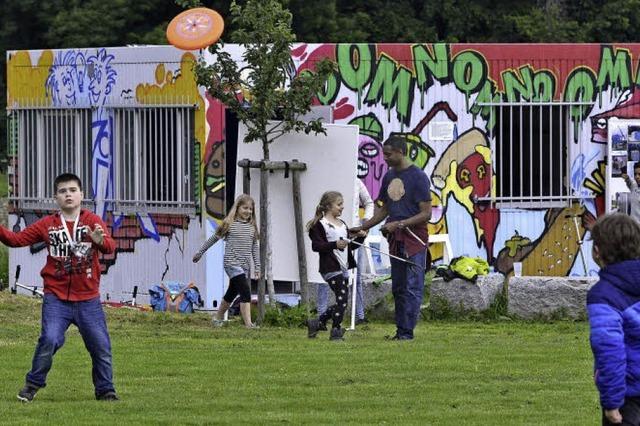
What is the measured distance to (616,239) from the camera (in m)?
7.63

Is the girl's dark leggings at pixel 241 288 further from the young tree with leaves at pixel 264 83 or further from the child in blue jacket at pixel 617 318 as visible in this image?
the child in blue jacket at pixel 617 318

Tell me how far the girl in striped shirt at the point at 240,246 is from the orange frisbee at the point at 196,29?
1.73 meters

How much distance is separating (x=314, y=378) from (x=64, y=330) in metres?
2.25

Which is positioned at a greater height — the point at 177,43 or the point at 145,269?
the point at 177,43

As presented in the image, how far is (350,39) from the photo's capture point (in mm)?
43281

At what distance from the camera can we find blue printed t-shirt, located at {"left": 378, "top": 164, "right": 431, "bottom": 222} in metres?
15.8

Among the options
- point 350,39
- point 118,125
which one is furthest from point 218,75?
point 350,39

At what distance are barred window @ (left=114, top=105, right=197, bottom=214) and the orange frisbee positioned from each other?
2.83 meters

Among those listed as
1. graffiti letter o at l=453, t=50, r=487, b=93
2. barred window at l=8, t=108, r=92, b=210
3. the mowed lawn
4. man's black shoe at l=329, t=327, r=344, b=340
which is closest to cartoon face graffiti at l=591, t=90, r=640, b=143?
graffiti letter o at l=453, t=50, r=487, b=93

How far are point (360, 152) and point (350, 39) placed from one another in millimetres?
22125

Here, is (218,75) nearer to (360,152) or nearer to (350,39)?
(360,152)

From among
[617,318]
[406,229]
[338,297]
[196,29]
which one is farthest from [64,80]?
[617,318]

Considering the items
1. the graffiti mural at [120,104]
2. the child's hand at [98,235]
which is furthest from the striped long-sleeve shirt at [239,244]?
the child's hand at [98,235]

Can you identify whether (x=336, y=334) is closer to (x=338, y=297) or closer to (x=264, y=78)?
(x=338, y=297)
